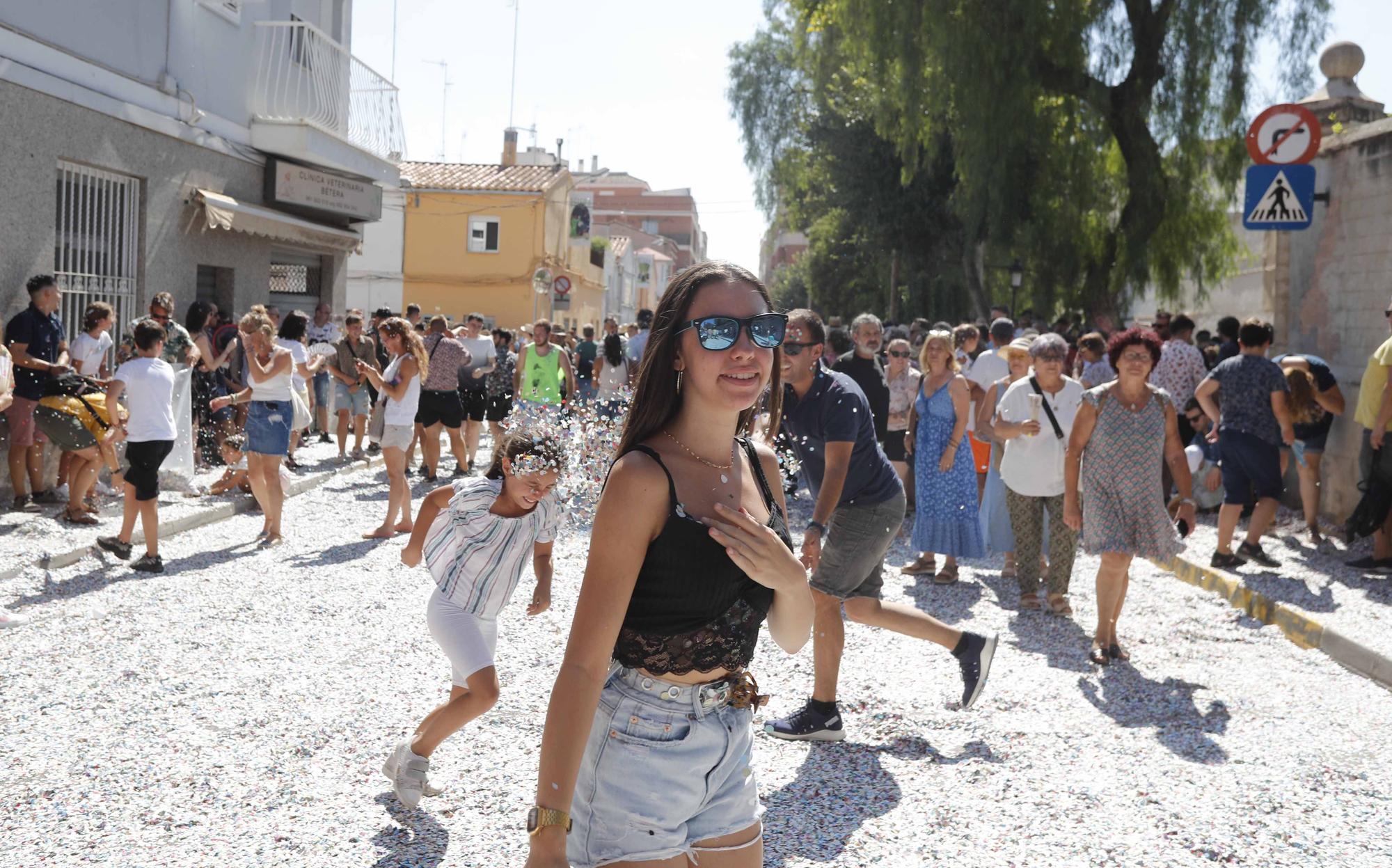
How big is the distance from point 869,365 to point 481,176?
1645 inches

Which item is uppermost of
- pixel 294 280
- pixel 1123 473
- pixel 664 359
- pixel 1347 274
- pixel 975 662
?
pixel 1347 274

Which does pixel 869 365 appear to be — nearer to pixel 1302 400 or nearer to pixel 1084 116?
pixel 1302 400

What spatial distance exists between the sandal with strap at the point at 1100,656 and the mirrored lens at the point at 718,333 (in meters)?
5.27

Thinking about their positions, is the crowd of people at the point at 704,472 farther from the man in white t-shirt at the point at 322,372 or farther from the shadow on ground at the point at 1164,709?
the shadow on ground at the point at 1164,709

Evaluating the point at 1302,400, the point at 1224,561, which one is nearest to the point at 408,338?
the point at 1224,561

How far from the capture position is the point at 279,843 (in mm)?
4184

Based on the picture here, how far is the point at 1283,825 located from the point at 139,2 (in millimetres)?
13021

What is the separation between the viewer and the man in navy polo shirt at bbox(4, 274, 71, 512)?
10.4 metres

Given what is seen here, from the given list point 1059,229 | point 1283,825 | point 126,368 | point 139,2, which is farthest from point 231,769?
point 1059,229

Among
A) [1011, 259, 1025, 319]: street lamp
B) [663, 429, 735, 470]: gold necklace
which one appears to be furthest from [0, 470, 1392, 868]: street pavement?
[1011, 259, 1025, 319]: street lamp

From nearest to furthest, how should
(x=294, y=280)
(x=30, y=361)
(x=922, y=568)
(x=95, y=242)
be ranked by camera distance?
(x=922, y=568) → (x=30, y=361) → (x=95, y=242) → (x=294, y=280)

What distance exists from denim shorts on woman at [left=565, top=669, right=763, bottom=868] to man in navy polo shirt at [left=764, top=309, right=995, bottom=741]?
3.01m

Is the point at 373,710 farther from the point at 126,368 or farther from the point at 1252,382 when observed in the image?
the point at 1252,382

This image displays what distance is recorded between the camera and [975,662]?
5785 millimetres
